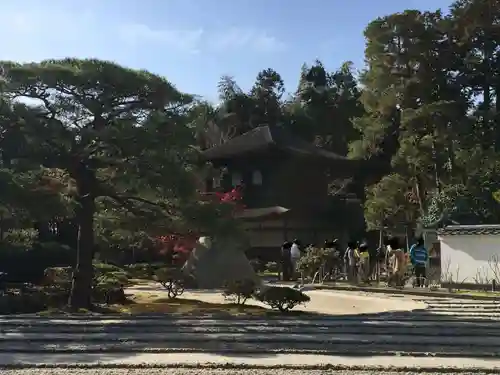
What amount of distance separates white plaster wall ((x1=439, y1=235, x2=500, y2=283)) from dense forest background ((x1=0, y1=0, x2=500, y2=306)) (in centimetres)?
287

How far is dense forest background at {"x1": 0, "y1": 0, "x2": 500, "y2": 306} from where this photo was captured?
36.9ft

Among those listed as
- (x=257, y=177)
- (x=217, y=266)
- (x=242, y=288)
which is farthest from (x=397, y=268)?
(x=257, y=177)

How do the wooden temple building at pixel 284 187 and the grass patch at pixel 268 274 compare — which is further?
the wooden temple building at pixel 284 187

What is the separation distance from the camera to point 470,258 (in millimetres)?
16984

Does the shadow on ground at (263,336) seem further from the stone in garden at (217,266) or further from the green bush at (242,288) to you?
the stone in garden at (217,266)

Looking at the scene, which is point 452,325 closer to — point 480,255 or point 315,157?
point 480,255

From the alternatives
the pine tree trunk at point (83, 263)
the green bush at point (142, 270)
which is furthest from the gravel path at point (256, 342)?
the green bush at point (142, 270)

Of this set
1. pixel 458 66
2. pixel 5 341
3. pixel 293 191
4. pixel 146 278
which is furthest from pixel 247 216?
pixel 5 341

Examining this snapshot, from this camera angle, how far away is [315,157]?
106 feet

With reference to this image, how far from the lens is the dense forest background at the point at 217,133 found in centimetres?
1123

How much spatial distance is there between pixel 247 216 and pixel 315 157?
5.34 metres

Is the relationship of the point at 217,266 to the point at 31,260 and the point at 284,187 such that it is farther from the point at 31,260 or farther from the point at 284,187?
the point at 284,187

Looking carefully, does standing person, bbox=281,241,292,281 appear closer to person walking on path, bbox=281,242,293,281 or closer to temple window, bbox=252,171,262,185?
person walking on path, bbox=281,242,293,281

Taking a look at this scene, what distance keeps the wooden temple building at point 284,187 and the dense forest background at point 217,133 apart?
2.64 meters
